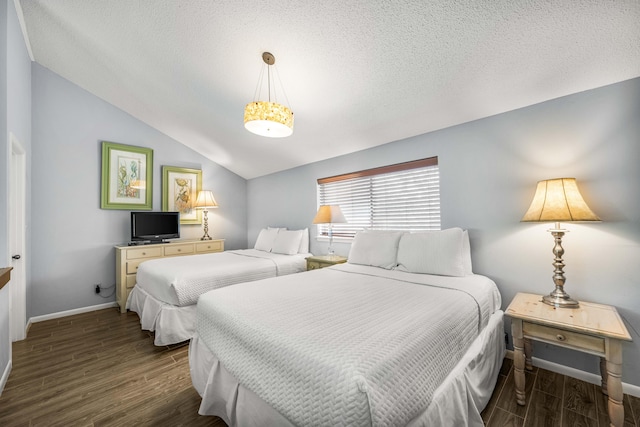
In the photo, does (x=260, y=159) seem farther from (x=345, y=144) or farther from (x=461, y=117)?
(x=461, y=117)

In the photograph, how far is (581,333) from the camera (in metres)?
1.50

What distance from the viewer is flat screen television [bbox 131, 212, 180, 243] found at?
3.80 m

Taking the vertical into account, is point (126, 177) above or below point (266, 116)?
below

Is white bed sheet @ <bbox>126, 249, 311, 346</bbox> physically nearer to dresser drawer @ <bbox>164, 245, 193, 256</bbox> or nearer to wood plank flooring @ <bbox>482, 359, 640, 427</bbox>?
dresser drawer @ <bbox>164, 245, 193, 256</bbox>

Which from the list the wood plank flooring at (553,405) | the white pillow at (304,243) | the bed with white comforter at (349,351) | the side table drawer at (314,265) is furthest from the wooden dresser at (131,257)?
the wood plank flooring at (553,405)

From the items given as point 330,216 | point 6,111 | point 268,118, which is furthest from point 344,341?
point 6,111

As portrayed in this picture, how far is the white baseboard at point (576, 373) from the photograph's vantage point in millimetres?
1746

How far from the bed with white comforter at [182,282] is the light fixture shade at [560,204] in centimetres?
257

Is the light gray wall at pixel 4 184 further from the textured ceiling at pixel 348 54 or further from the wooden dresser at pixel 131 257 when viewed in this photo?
the wooden dresser at pixel 131 257

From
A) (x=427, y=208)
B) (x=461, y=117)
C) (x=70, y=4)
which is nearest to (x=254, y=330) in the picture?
(x=427, y=208)

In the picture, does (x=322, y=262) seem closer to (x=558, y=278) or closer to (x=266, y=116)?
(x=266, y=116)

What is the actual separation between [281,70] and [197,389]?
2.57m

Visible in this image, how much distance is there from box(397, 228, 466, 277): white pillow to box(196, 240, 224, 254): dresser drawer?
3238mm

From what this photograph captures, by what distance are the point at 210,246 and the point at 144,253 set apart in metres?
0.98
